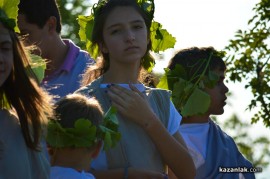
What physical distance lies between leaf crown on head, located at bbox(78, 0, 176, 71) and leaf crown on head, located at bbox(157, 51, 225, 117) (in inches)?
9.8

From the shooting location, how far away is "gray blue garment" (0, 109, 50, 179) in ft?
16.4

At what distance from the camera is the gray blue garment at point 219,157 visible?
7.05 m

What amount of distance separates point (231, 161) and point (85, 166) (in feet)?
6.64

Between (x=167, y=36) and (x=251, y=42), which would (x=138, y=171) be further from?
(x=251, y=42)

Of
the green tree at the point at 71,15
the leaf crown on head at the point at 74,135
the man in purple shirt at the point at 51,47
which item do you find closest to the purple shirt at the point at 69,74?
the man in purple shirt at the point at 51,47

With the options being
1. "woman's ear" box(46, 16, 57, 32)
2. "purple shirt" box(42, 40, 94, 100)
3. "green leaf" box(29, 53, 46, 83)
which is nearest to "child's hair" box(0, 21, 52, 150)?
"green leaf" box(29, 53, 46, 83)

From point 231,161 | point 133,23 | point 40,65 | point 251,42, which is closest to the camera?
point 40,65

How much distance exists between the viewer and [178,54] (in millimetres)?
7305

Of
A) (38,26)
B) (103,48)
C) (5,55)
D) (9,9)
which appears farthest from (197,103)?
(5,55)

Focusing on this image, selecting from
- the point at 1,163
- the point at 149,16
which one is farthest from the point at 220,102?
the point at 1,163

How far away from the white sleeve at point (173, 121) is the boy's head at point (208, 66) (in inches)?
29.5

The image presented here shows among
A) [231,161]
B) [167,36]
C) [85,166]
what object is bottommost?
[231,161]

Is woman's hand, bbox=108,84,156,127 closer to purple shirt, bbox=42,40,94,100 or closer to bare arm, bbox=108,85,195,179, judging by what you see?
bare arm, bbox=108,85,195,179

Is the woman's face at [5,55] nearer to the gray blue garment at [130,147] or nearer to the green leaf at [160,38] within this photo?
the gray blue garment at [130,147]
